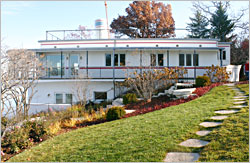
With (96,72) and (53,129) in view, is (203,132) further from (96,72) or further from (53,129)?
(96,72)

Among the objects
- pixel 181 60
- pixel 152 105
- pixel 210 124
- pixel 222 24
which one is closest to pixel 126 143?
pixel 210 124

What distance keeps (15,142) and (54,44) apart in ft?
50.5

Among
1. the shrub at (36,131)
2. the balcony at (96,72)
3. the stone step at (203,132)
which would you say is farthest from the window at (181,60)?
the stone step at (203,132)

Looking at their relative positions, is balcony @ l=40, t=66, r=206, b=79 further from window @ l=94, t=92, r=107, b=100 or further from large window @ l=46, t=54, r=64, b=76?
window @ l=94, t=92, r=107, b=100

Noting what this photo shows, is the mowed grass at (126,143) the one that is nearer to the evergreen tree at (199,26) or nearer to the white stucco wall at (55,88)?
the white stucco wall at (55,88)

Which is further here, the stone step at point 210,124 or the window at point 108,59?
the window at point 108,59

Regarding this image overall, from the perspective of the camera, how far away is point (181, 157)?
195 inches

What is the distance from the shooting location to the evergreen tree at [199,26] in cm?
3678

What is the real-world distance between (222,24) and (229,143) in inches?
1295

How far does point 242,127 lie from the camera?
606 centimetres

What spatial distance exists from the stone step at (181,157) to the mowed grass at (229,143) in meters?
0.15

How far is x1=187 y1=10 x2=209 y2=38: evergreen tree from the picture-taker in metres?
36.8

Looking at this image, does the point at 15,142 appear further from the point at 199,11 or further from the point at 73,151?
the point at 199,11

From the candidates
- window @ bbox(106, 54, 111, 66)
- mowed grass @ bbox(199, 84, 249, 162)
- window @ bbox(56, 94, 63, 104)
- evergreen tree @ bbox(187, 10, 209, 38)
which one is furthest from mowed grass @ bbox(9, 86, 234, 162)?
evergreen tree @ bbox(187, 10, 209, 38)
